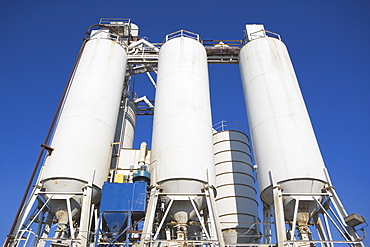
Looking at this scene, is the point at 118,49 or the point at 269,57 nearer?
the point at 269,57

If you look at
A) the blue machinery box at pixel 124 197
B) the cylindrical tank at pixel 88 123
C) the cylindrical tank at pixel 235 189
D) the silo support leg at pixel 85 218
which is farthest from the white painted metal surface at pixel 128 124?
the silo support leg at pixel 85 218

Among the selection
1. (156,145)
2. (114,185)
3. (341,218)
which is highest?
(156,145)

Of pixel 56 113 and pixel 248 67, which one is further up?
pixel 248 67

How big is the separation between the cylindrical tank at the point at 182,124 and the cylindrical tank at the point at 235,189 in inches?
184

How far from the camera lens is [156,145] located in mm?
14438

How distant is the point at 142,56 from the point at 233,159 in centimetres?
924

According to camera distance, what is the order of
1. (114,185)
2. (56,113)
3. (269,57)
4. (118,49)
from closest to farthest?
(114,185) → (56,113) → (269,57) → (118,49)

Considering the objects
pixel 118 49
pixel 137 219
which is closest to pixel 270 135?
pixel 137 219

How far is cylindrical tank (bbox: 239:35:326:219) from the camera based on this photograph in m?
12.8

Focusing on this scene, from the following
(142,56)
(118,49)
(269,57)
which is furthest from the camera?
(142,56)

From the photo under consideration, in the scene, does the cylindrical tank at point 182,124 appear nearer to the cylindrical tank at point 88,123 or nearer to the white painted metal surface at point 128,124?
the cylindrical tank at point 88,123

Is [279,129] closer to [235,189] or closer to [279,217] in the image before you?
[279,217]

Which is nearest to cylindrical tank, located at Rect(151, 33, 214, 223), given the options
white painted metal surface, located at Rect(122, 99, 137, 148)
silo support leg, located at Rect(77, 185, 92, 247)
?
silo support leg, located at Rect(77, 185, 92, 247)

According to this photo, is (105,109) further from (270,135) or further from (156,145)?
(270,135)
